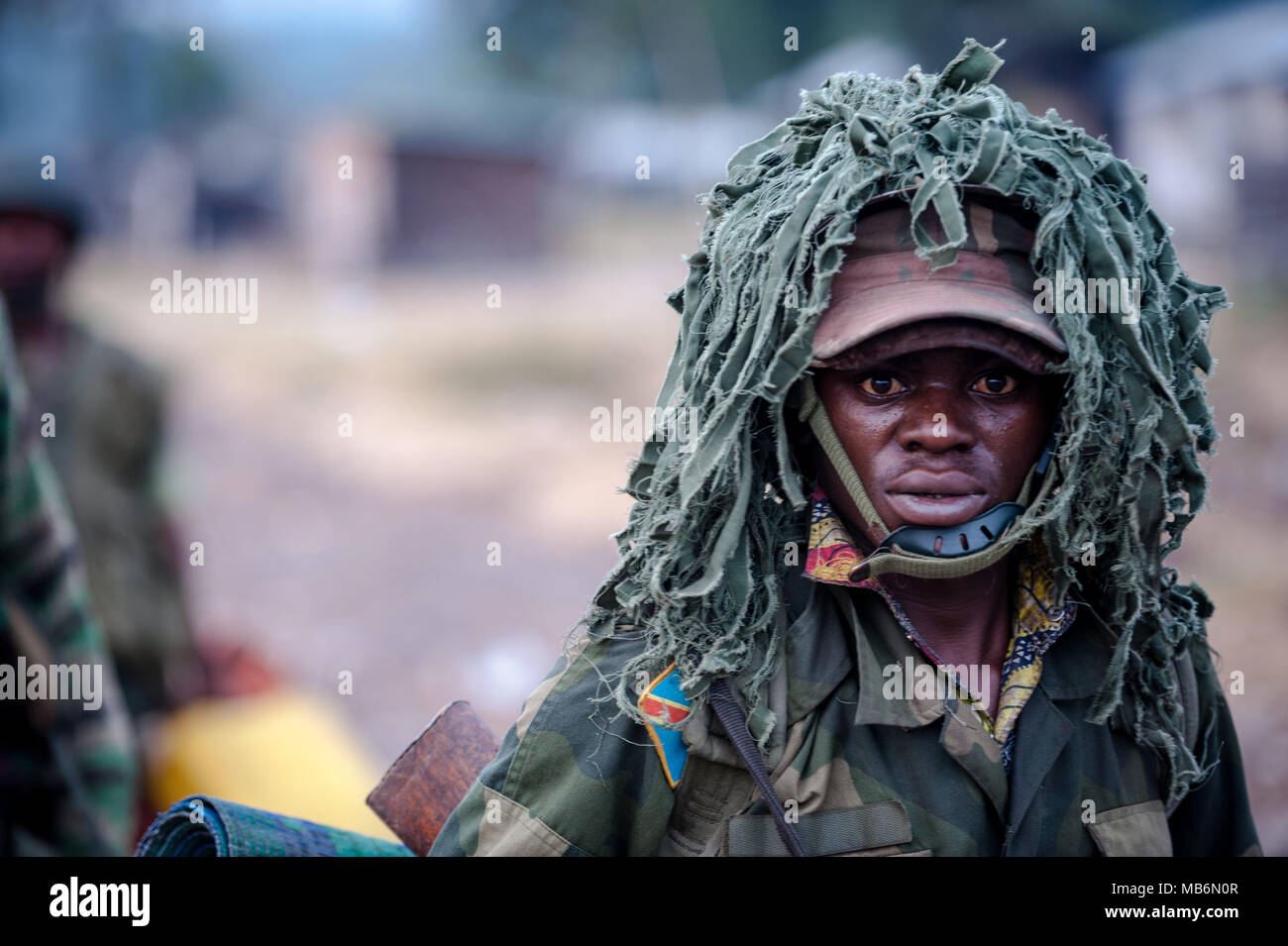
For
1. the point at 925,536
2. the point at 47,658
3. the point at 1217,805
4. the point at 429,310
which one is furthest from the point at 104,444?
the point at 429,310

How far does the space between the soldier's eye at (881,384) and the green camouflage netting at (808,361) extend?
121 millimetres

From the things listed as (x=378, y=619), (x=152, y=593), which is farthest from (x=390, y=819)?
(x=378, y=619)

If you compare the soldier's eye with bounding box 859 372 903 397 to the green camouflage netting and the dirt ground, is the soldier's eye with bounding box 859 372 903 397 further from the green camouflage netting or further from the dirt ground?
the dirt ground

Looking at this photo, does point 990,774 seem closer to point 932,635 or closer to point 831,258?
point 932,635

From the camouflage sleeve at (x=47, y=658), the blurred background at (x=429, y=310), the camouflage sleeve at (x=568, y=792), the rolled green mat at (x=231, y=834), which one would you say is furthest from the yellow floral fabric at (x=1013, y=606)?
the blurred background at (x=429, y=310)

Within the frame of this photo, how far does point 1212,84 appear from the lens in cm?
1652

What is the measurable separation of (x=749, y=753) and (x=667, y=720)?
153 millimetres

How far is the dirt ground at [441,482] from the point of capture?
7605 millimetres

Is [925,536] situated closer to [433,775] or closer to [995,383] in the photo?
[995,383]

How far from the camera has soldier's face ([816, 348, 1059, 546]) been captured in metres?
1.83

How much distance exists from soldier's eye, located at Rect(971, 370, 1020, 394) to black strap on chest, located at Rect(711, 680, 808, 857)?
653 mm

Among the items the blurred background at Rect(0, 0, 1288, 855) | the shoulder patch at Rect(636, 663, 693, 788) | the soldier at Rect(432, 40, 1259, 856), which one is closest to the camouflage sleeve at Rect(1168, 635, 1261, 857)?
the soldier at Rect(432, 40, 1259, 856)

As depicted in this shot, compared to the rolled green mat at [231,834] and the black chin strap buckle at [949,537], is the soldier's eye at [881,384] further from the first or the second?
the rolled green mat at [231,834]

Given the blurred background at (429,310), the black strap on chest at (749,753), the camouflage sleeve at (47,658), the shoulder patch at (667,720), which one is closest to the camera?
the black strap on chest at (749,753)
